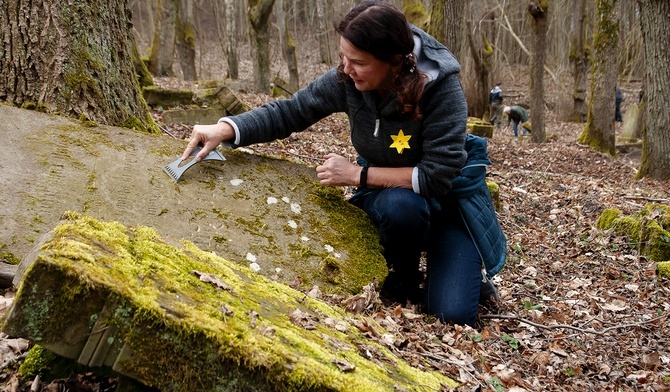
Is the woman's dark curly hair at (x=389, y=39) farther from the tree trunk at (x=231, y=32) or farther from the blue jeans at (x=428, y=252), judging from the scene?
the tree trunk at (x=231, y=32)

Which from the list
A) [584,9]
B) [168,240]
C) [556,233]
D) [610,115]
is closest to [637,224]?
[556,233]

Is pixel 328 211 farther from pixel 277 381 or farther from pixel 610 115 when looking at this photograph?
pixel 610 115

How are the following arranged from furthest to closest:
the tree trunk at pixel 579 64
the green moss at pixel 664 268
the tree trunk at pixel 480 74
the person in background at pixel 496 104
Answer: the tree trunk at pixel 579 64 < the person in background at pixel 496 104 < the tree trunk at pixel 480 74 < the green moss at pixel 664 268

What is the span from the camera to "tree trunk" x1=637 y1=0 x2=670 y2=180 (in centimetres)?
908

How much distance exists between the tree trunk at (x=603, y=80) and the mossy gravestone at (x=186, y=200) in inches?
453

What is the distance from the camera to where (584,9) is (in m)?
19.7

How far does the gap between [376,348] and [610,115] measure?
1295cm

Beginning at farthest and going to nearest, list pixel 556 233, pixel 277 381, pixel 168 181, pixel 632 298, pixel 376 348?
pixel 556 233, pixel 632 298, pixel 168 181, pixel 376 348, pixel 277 381

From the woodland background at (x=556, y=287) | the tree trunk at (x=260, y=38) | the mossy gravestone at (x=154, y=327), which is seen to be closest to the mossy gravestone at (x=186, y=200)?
the woodland background at (x=556, y=287)

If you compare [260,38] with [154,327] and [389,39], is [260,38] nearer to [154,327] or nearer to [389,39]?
[389,39]

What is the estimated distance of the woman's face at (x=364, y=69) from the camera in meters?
3.07

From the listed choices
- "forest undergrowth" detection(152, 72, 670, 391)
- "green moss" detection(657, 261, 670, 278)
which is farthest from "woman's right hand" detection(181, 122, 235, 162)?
"green moss" detection(657, 261, 670, 278)

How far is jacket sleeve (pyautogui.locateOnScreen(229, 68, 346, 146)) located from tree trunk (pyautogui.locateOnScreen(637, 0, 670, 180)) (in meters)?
7.88

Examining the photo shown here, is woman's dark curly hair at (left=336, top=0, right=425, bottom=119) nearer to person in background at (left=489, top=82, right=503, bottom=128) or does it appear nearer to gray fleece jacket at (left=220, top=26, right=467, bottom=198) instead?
gray fleece jacket at (left=220, top=26, right=467, bottom=198)
